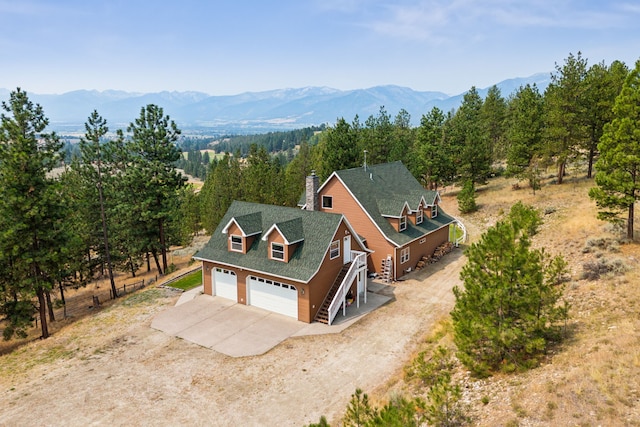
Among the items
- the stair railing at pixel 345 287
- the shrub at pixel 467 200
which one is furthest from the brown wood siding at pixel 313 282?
the shrub at pixel 467 200

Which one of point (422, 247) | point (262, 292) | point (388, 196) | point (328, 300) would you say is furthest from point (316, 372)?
point (388, 196)

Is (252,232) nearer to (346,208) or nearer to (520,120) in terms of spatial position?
(346,208)

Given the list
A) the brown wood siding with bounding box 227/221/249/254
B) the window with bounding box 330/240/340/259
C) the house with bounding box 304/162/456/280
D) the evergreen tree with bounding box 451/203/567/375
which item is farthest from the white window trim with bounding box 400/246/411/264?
the evergreen tree with bounding box 451/203/567/375

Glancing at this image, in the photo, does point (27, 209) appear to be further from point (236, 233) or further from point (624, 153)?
point (624, 153)

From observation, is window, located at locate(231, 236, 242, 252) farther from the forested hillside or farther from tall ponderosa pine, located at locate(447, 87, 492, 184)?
tall ponderosa pine, located at locate(447, 87, 492, 184)

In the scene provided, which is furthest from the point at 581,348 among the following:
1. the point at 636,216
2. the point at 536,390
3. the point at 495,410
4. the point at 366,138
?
the point at 366,138

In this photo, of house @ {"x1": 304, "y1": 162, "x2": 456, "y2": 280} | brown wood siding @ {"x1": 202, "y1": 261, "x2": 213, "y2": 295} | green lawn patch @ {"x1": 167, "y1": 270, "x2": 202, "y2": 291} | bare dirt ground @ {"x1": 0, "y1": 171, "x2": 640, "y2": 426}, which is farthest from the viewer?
house @ {"x1": 304, "y1": 162, "x2": 456, "y2": 280}

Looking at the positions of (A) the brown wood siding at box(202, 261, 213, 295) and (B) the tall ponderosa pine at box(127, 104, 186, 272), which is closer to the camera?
(A) the brown wood siding at box(202, 261, 213, 295)
